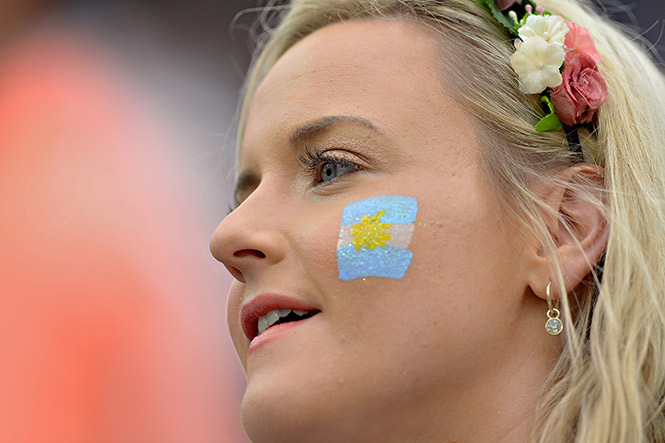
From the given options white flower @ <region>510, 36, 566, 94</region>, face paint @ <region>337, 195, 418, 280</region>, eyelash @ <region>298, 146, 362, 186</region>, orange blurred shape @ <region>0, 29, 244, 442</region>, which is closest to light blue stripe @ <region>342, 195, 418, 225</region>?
face paint @ <region>337, 195, 418, 280</region>

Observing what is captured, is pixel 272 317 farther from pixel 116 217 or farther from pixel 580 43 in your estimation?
pixel 116 217

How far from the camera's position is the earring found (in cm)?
144

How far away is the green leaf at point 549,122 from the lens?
158 centimetres

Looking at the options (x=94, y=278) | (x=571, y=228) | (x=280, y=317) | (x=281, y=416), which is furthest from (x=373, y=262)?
(x=94, y=278)

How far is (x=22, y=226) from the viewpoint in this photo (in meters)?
3.21

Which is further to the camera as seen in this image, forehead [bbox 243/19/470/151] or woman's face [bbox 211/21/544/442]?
forehead [bbox 243/19/470/151]

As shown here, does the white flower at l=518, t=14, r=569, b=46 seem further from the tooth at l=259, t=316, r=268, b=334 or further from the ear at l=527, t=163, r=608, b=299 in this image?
the tooth at l=259, t=316, r=268, b=334

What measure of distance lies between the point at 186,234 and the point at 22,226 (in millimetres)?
761

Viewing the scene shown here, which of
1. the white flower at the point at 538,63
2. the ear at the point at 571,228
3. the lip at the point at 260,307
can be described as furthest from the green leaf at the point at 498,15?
the lip at the point at 260,307

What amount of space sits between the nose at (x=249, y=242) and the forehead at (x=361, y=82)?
22 cm

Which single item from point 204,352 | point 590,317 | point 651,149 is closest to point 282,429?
point 590,317

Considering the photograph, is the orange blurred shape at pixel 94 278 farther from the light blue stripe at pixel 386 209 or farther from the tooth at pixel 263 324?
the light blue stripe at pixel 386 209

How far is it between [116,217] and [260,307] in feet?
6.89

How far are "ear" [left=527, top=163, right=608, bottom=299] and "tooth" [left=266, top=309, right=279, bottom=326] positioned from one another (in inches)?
21.5
